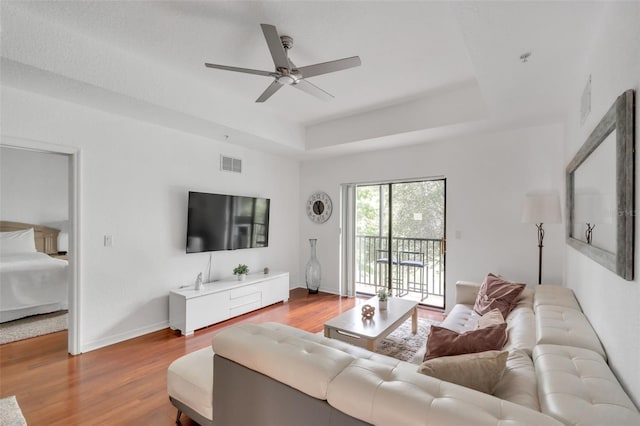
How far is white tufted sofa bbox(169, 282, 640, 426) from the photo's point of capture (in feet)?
3.06

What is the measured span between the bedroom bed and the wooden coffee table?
3339mm

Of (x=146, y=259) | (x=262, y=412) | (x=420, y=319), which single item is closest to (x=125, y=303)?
(x=146, y=259)

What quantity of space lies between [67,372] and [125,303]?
2.56ft

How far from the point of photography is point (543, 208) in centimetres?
296

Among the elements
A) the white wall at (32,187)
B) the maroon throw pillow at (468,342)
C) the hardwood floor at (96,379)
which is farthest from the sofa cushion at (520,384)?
the white wall at (32,187)

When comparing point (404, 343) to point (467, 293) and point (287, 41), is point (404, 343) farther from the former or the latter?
point (287, 41)

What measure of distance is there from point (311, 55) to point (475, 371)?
2552 millimetres

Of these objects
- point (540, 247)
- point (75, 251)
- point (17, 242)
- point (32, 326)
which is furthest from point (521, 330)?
point (17, 242)

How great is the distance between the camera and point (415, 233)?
4.72 m

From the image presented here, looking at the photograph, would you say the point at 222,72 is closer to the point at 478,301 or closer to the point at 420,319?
the point at 478,301

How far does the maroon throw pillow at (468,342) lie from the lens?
1452 millimetres

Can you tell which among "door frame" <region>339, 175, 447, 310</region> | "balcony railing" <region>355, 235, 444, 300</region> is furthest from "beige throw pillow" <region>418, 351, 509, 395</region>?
"door frame" <region>339, 175, 447, 310</region>

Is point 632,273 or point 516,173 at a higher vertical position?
point 516,173

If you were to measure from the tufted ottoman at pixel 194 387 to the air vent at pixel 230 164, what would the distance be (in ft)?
9.16
